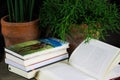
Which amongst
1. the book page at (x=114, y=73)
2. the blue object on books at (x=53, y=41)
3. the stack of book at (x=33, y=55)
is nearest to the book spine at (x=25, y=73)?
the stack of book at (x=33, y=55)

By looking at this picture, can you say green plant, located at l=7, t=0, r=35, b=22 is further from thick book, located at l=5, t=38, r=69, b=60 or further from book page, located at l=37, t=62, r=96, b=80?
book page, located at l=37, t=62, r=96, b=80

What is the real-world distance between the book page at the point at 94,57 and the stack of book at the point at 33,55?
0.05 meters

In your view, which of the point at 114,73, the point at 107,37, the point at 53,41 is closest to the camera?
the point at 114,73

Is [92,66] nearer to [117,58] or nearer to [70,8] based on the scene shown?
[117,58]

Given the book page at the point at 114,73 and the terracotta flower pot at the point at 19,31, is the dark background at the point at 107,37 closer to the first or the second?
the terracotta flower pot at the point at 19,31

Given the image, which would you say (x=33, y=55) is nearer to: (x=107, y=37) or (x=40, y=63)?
(x=40, y=63)

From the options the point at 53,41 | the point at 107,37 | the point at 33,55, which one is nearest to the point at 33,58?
the point at 33,55

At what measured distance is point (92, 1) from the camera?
0.77 meters

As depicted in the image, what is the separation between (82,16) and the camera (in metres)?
0.75

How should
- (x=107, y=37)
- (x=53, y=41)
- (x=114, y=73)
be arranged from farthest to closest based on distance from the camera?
(x=107, y=37), (x=53, y=41), (x=114, y=73)

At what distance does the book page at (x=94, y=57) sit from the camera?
692 mm

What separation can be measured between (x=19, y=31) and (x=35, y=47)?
0.10 meters

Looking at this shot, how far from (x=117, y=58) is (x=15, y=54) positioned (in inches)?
11.5

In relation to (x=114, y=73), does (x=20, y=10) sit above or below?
above
